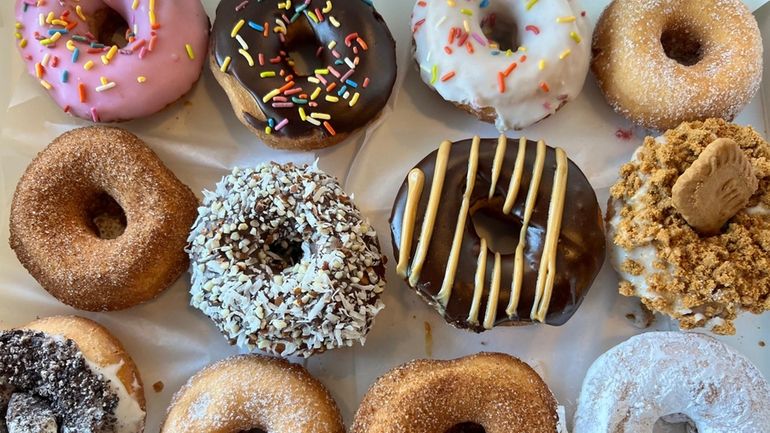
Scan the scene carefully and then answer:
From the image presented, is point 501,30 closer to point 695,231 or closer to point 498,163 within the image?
point 498,163

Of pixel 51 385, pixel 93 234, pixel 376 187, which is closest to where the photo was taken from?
pixel 51 385

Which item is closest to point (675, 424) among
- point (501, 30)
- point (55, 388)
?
point (501, 30)

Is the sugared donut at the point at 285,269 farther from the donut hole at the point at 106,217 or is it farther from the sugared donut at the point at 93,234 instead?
the donut hole at the point at 106,217

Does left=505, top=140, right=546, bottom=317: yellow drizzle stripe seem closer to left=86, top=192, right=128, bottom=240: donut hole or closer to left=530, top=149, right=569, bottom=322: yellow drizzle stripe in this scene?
left=530, top=149, right=569, bottom=322: yellow drizzle stripe

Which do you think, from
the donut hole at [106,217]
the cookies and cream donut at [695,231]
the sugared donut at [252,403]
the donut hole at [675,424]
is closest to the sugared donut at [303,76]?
the donut hole at [106,217]

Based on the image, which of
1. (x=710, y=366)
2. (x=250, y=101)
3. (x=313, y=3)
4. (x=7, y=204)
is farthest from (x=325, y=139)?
(x=710, y=366)

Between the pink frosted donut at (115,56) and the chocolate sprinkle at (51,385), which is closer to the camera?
the chocolate sprinkle at (51,385)
